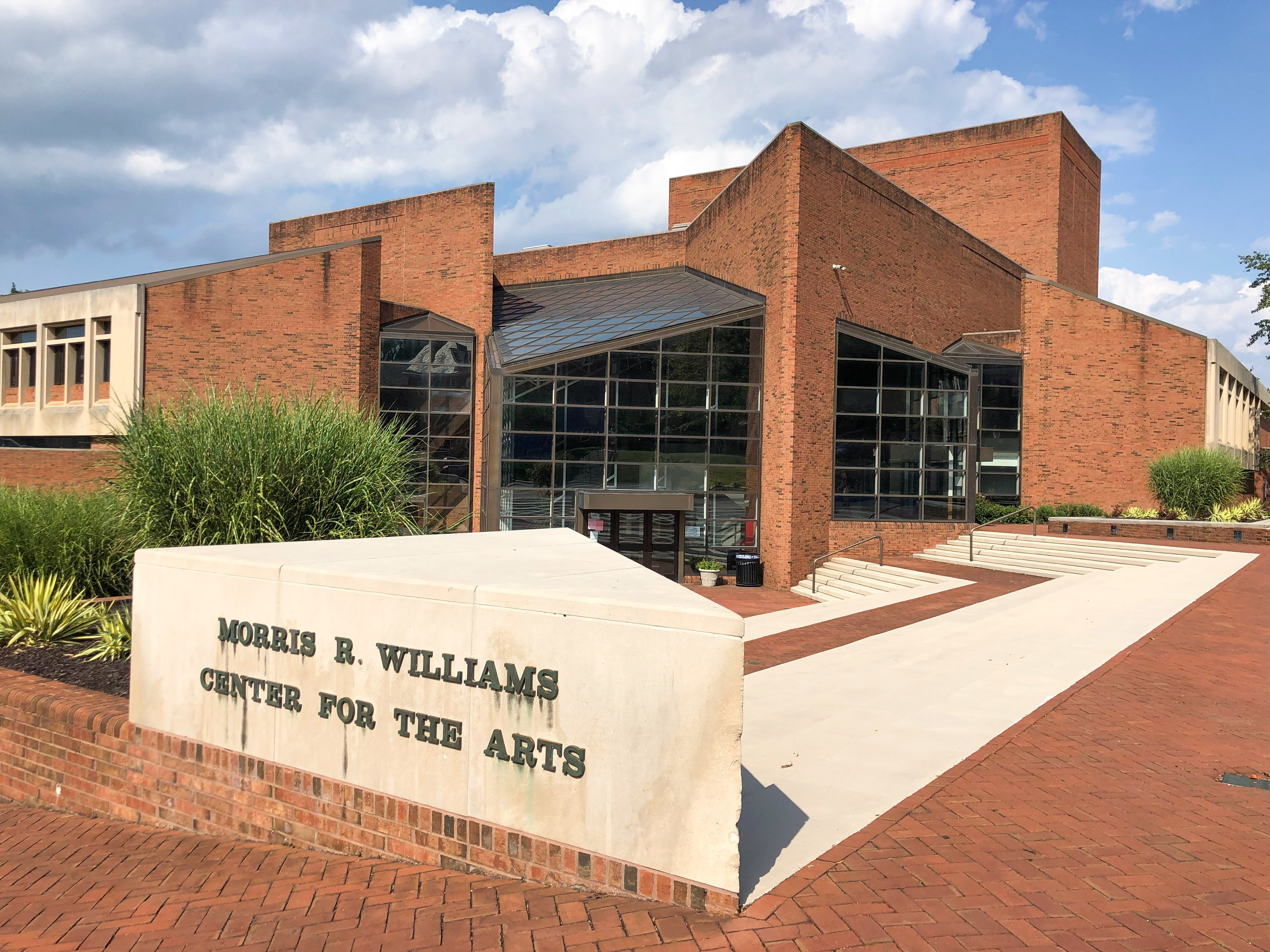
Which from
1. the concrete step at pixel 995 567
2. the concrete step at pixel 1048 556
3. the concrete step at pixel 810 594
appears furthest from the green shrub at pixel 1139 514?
the concrete step at pixel 810 594

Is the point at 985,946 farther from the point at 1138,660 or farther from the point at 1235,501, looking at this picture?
the point at 1235,501

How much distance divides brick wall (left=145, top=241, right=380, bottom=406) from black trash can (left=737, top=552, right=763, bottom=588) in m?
10.3

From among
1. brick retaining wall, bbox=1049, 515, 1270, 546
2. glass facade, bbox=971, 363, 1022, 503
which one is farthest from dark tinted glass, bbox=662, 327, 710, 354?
glass facade, bbox=971, 363, 1022, 503

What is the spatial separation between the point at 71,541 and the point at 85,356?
13648mm

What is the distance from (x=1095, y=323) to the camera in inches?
1105

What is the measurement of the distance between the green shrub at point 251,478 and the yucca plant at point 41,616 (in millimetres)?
1014

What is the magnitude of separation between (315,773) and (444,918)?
1.54 metres

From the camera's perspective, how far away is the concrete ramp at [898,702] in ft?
16.8

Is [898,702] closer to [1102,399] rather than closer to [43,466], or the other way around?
[43,466]

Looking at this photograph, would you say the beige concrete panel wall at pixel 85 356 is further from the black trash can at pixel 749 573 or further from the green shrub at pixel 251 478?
the black trash can at pixel 749 573

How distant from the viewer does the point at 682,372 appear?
72.3 feet

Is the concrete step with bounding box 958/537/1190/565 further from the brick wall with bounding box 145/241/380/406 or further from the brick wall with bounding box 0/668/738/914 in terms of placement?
the brick wall with bounding box 145/241/380/406

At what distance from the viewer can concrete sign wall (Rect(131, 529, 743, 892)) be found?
3.98 meters

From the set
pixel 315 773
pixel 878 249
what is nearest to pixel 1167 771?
pixel 315 773
